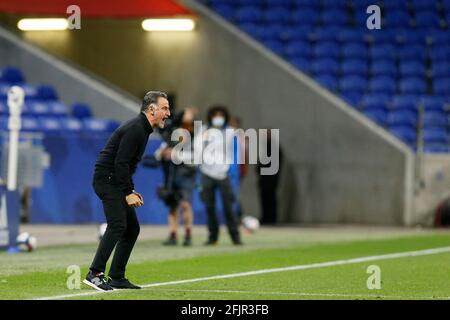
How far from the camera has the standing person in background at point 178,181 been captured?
19859 mm

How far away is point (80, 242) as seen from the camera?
66.8 feet

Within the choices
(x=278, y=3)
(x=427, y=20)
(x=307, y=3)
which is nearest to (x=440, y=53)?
(x=427, y=20)

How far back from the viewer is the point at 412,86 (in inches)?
1173

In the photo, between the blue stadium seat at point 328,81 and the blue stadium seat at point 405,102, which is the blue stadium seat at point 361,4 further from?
the blue stadium seat at point 405,102

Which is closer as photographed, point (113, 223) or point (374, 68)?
point (113, 223)

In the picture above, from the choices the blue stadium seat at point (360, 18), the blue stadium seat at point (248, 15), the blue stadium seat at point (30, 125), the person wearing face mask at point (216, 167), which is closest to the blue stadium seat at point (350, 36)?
the blue stadium seat at point (360, 18)

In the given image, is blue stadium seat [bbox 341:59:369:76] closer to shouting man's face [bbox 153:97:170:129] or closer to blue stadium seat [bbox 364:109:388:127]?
blue stadium seat [bbox 364:109:388:127]

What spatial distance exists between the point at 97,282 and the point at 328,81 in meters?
18.5

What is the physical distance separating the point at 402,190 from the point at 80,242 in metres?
9.84

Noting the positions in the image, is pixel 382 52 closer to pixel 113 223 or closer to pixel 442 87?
pixel 442 87

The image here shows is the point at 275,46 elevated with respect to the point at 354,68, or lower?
elevated

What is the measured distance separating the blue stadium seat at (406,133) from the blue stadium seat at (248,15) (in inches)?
180

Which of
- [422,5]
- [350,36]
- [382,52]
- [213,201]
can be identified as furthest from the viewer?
[422,5]

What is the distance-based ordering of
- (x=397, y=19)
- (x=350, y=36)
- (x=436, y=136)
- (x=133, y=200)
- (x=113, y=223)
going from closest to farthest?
(x=133, y=200) → (x=113, y=223) → (x=436, y=136) → (x=350, y=36) → (x=397, y=19)
